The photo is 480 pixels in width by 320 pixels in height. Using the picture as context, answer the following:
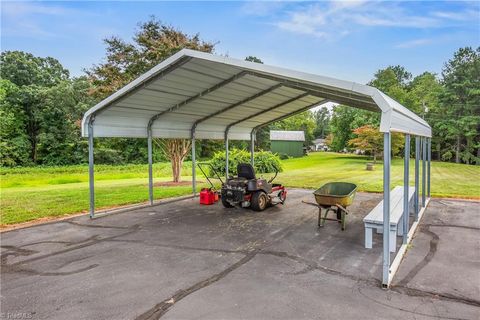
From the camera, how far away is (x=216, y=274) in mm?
3877

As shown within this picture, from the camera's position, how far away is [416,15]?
11.6m

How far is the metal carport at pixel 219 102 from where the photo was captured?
14.2 feet

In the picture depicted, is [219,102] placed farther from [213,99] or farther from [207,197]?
[207,197]

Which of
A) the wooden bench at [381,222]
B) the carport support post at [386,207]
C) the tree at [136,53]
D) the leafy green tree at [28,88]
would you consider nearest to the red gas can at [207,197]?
the wooden bench at [381,222]

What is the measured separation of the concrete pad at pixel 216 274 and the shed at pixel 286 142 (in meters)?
32.0

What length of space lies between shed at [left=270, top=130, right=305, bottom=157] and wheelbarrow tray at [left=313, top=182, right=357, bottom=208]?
1238 inches

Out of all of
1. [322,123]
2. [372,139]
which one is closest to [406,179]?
[372,139]

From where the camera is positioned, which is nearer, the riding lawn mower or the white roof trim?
the riding lawn mower

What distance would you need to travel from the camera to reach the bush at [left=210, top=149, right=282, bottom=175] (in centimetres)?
1672

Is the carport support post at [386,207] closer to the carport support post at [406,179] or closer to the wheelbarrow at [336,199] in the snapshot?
the carport support post at [406,179]

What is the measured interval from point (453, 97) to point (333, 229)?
27299 mm

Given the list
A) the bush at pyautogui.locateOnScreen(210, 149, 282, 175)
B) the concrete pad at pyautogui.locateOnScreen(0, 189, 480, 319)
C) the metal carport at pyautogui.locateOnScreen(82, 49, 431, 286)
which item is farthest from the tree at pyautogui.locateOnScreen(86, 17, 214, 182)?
the concrete pad at pyautogui.locateOnScreen(0, 189, 480, 319)

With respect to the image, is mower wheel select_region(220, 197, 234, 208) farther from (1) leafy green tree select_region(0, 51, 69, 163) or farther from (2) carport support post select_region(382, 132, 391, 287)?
(1) leafy green tree select_region(0, 51, 69, 163)

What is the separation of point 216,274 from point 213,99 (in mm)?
5268
